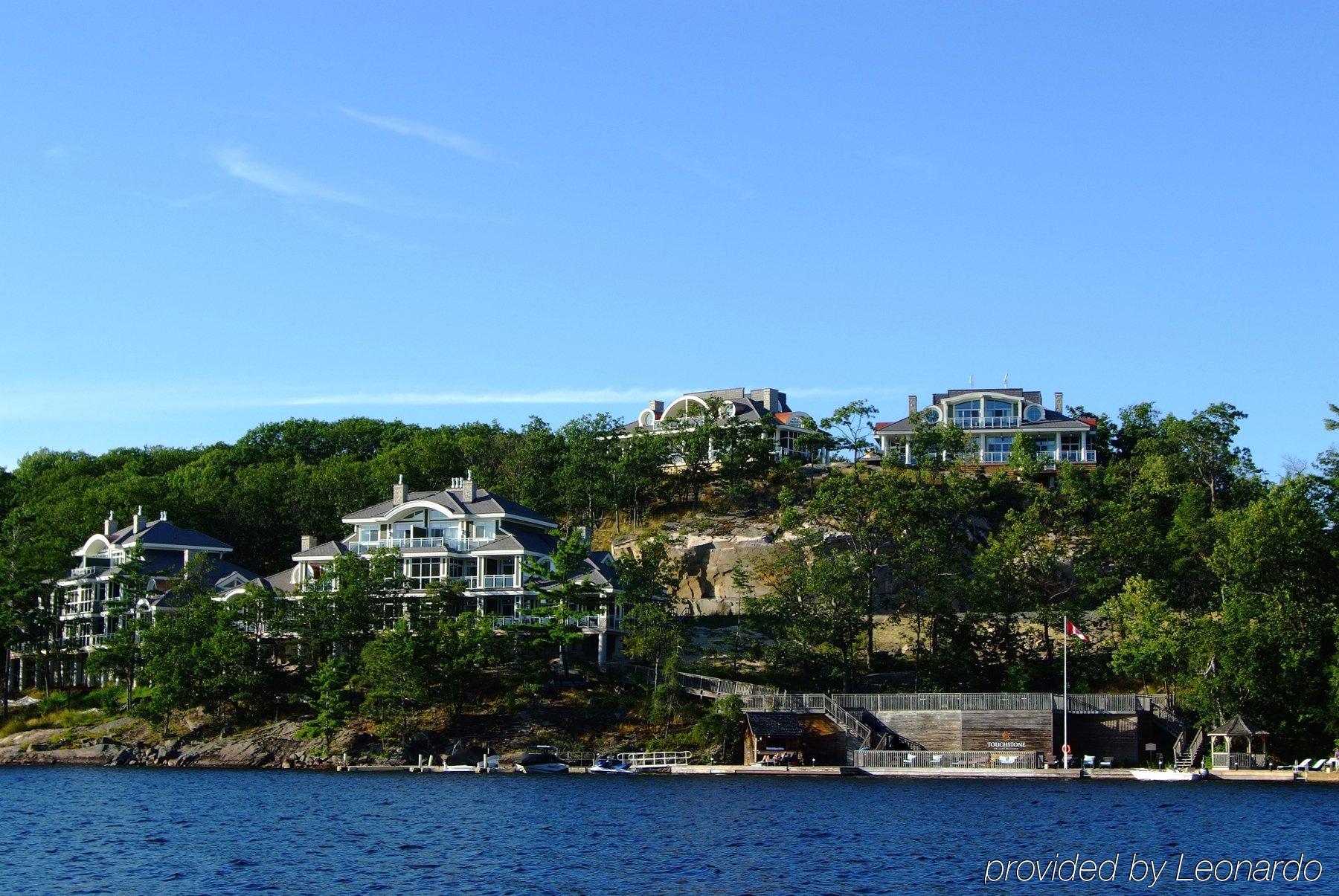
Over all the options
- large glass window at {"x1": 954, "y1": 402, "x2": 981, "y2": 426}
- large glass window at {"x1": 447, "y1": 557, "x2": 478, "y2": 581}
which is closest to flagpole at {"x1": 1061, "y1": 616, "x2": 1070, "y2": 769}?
large glass window at {"x1": 447, "y1": 557, "x2": 478, "y2": 581}

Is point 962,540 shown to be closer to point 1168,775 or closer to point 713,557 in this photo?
point 713,557

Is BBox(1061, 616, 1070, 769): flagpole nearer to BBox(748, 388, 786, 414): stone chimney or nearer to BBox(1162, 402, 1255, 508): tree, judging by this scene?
BBox(1162, 402, 1255, 508): tree

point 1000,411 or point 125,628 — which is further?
point 1000,411

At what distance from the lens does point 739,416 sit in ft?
383

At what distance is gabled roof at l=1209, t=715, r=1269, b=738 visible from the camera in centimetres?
7056

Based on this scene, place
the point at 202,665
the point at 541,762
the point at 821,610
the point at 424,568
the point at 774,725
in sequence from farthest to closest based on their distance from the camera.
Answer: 1. the point at 424,568
2. the point at 821,610
3. the point at 202,665
4. the point at 541,762
5. the point at 774,725

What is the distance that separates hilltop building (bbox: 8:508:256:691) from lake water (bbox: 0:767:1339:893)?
28.5m

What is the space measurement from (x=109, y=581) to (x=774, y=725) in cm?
5150

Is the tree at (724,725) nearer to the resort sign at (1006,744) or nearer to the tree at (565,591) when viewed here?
the tree at (565,591)

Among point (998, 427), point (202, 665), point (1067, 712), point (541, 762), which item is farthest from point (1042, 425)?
point (202, 665)

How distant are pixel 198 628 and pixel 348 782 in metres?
20.9

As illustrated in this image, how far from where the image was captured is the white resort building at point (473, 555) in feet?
291

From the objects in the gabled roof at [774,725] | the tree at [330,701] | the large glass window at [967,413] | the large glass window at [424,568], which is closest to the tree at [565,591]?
the large glass window at [424,568]

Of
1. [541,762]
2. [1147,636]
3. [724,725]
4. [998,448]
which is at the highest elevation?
[998,448]
